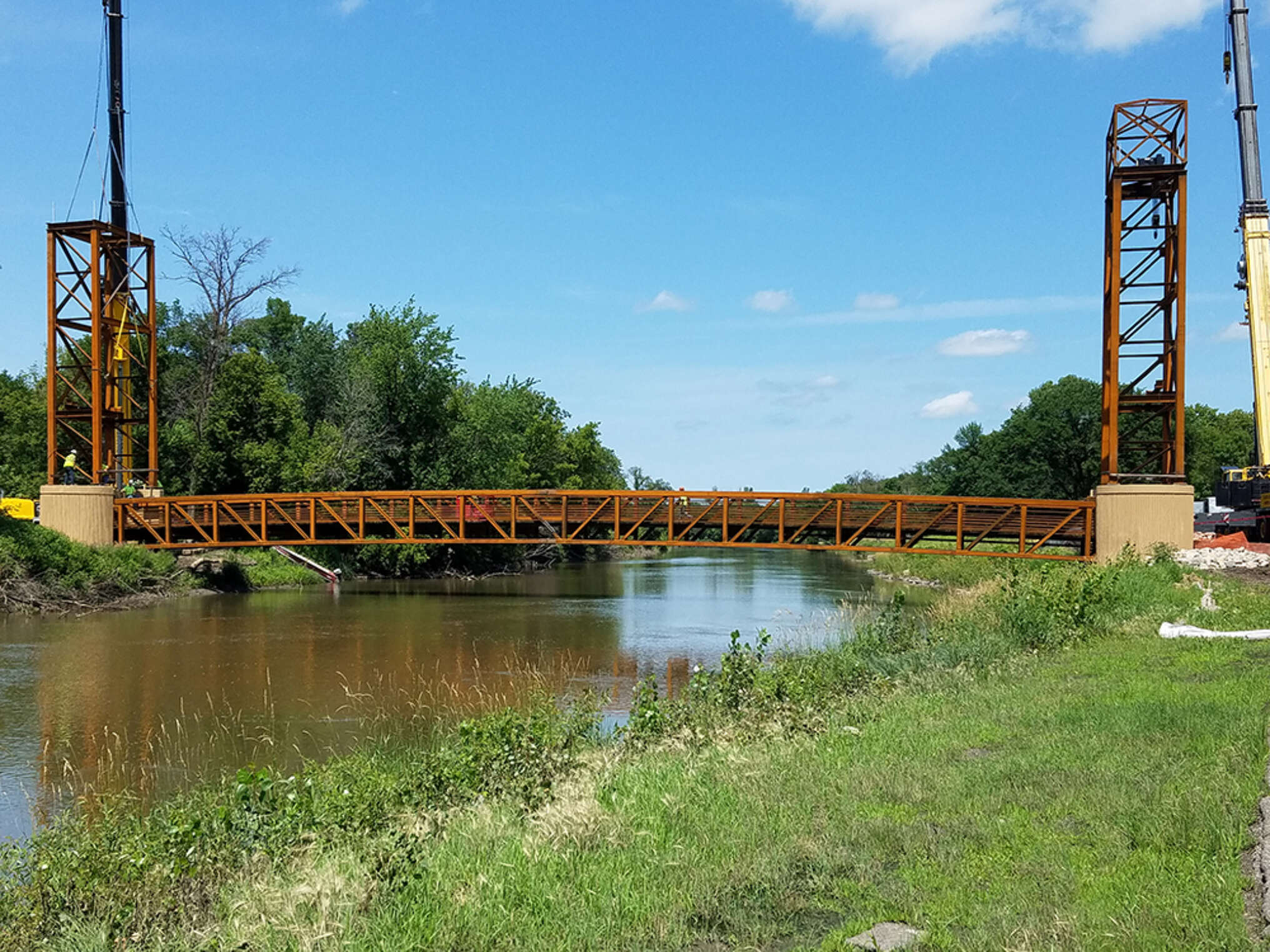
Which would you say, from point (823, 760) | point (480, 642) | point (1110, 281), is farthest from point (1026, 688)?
point (1110, 281)

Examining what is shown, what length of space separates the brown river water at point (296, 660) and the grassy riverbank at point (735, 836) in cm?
279

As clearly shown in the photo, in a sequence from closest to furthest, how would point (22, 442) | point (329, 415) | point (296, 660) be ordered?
point (296, 660), point (22, 442), point (329, 415)

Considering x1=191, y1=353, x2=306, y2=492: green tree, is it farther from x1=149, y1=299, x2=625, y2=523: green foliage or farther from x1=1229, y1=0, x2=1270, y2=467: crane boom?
x1=1229, y1=0, x2=1270, y2=467: crane boom

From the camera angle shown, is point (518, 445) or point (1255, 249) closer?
point (1255, 249)

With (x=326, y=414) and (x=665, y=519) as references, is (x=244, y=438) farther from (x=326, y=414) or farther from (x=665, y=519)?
(x=665, y=519)

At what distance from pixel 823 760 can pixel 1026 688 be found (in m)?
3.37

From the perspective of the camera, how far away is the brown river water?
1308 centimetres

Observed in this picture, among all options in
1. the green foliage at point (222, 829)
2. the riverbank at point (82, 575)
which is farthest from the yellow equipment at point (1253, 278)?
the riverbank at point (82, 575)

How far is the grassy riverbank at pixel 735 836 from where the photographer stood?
5629 millimetres

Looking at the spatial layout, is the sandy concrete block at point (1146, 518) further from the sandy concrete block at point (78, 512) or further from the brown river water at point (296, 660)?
the sandy concrete block at point (78, 512)

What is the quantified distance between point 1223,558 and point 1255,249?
1217cm

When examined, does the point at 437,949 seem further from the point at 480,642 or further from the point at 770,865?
the point at 480,642

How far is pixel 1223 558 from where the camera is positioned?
23734 mm

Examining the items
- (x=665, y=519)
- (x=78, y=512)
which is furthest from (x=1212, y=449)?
(x=78, y=512)
